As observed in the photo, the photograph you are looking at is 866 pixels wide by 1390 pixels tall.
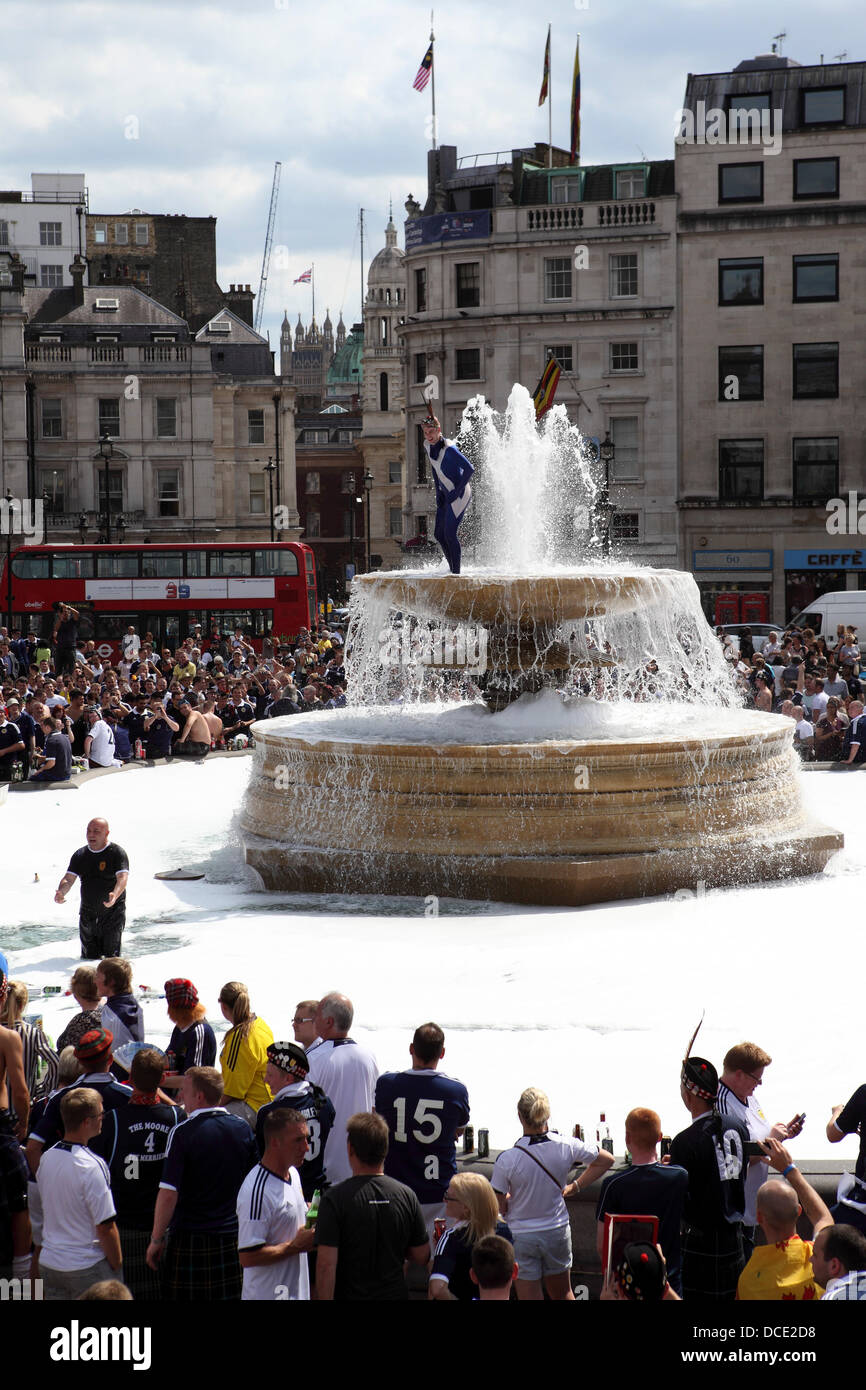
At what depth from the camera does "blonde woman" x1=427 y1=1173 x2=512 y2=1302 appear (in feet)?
15.4

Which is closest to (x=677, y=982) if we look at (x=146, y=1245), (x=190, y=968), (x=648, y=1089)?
(x=648, y=1089)

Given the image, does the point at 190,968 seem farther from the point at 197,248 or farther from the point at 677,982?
the point at 197,248

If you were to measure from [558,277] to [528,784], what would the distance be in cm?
3596

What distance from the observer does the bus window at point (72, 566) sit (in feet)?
122

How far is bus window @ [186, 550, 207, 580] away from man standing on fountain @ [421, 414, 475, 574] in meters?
23.7

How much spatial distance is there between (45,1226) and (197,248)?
7470cm

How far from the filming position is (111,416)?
5862 cm

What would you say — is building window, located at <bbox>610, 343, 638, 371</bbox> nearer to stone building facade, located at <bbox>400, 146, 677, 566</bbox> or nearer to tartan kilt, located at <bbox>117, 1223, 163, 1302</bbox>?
stone building facade, located at <bbox>400, 146, 677, 566</bbox>

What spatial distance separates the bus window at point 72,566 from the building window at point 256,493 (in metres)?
27.2

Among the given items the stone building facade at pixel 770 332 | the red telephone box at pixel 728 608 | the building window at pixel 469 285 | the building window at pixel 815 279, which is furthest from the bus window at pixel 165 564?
the building window at pixel 815 279

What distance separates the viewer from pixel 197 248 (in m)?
75.1

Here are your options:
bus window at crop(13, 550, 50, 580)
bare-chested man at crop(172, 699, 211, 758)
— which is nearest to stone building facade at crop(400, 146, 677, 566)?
bus window at crop(13, 550, 50, 580)

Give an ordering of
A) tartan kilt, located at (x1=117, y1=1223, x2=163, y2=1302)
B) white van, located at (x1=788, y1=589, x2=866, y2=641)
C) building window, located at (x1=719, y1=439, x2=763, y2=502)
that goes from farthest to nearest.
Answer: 1. building window, located at (x1=719, y1=439, x2=763, y2=502)
2. white van, located at (x1=788, y1=589, x2=866, y2=641)
3. tartan kilt, located at (x1=117, y1=1223, x2=163, y2=1302)
